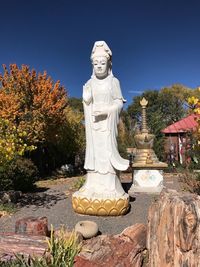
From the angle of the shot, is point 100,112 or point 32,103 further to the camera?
point 32,103

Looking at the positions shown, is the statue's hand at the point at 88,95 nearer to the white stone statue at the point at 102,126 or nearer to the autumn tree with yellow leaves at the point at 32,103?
the white stone statue at the point at 102,126

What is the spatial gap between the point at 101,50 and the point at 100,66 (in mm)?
343

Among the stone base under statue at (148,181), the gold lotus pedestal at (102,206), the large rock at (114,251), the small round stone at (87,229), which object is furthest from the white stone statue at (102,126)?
the stone base under statue at (148,181)

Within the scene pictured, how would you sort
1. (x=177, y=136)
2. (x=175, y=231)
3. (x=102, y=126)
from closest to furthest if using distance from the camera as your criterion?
1. (x=175, y=231)
2. (x=102, y=126)
3. (x=177, y=136)

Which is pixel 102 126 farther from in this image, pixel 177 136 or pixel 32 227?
pixel 177 136

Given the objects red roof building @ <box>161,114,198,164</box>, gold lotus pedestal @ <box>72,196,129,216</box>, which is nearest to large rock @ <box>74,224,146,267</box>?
gold lotus pedestal @ <box>72,196,129,216</box>

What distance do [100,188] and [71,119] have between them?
1134cm

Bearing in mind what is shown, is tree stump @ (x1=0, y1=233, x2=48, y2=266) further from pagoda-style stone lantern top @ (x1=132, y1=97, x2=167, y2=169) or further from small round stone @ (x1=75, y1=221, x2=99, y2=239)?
pagoda-style stone lantern top @ (x1=132, y1=97, x2=167, y2=169)

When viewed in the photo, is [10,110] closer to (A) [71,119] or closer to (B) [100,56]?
(A) [71,119]

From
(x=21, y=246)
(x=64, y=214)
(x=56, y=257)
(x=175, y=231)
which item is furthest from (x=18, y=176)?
(x=175, y=231)

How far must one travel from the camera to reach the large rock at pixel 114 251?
12.1 ft

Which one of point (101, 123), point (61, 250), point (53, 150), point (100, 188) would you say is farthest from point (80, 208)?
point (53, 150)

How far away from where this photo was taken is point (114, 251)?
3.91 m

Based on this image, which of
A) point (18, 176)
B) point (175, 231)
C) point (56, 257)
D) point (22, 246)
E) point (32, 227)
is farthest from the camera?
point (18, 176)
